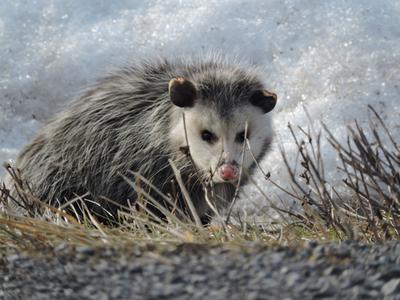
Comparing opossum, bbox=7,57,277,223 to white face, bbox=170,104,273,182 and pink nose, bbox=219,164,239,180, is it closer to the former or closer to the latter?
white face, bbox=170,104,273,182

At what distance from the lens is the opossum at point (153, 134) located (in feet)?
12.8

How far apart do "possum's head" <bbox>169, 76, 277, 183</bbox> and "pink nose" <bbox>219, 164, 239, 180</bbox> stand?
5.8 inches

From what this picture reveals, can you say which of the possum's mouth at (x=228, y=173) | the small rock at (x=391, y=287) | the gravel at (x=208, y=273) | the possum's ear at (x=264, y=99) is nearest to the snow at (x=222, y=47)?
the possum's ear at (x=264, y=99)

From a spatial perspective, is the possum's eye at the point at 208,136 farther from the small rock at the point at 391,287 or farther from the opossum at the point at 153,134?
the small rock at the point at 391,287

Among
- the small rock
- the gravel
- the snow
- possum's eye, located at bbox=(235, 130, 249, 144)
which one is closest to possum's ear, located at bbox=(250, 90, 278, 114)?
possum's eye, located at bbox=(235, 130, 249, 144)

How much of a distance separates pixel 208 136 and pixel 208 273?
1.83 metres

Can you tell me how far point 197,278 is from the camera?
2.05m

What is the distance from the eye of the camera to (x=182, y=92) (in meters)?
3.91

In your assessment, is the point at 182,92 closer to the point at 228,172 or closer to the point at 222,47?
the point at 228,172

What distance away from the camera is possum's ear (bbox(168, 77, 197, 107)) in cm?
388

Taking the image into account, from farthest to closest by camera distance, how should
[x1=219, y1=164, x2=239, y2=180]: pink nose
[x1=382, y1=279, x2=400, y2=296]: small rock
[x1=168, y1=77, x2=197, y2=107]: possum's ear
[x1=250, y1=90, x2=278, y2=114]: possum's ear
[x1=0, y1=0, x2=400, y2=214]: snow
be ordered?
[x1=0, y1=0, x2=400, y2=214]: snow < [x1=250, y1=90, x2=278, y2=114]: possum's ear < [x1=168, y1=77, x2=197, y2=107]: possum's ear < [x1=219, y1=164, x2=239, y2=180]: pink nose < [x1=382, y1=279, x2=400, y2=296]: small rock

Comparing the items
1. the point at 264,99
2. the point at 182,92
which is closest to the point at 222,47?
the point at 264,99

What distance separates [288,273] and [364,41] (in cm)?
371

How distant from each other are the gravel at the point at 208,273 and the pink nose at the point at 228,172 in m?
1.24
